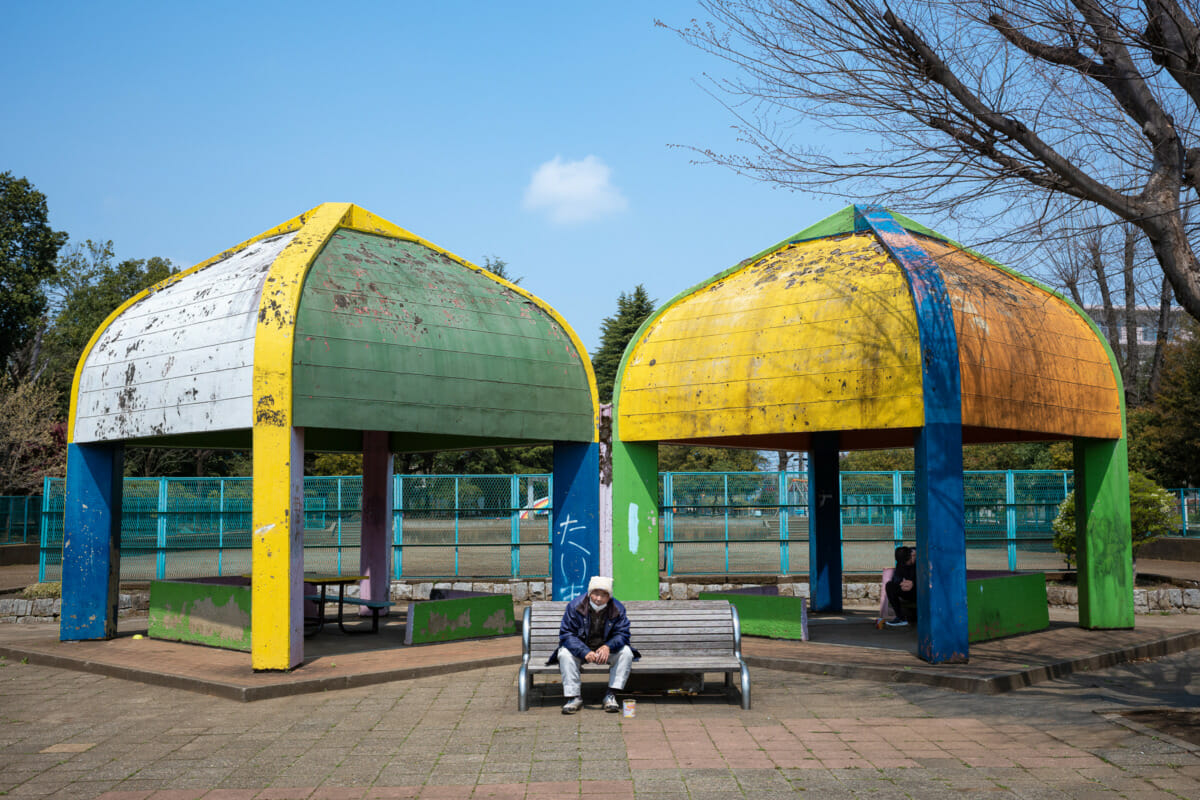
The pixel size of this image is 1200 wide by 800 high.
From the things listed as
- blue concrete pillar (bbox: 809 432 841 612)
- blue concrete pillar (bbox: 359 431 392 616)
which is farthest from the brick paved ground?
blue concrete pillar (bbox: 359 431 392 616)

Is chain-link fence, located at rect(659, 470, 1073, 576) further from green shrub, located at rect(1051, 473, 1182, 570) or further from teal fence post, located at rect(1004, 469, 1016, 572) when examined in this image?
green shrub, located at rect(1051, 473, 1182, 570)

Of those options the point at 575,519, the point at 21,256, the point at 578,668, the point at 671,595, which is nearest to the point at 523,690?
the point at 578,668

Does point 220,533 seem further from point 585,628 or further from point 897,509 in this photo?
point 897,509

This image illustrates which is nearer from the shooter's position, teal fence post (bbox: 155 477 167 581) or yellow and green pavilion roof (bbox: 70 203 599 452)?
yellow and green pavilion roof (bbox: 70 203 599 452)

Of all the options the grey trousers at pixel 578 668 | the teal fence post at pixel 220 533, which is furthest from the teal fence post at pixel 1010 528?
the teal fence post at pixel 220 533

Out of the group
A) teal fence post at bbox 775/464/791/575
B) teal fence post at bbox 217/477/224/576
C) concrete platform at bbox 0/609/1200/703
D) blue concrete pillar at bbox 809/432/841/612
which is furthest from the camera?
teal fence post at bbox 775/464/791/575

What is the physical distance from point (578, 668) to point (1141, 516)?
12461 mm

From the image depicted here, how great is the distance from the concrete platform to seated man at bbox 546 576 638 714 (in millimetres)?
1132

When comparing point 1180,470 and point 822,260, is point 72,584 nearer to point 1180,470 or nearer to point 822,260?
point 822,260

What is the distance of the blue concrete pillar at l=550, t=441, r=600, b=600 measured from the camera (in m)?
12.7

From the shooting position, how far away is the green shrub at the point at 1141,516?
56.2ft

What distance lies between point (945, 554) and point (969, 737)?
10.5 feet

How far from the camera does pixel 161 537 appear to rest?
18.8 m

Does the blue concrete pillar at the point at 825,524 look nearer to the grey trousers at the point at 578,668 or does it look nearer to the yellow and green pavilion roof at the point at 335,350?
the yellow and green pavilion roof at the point at 335,350
